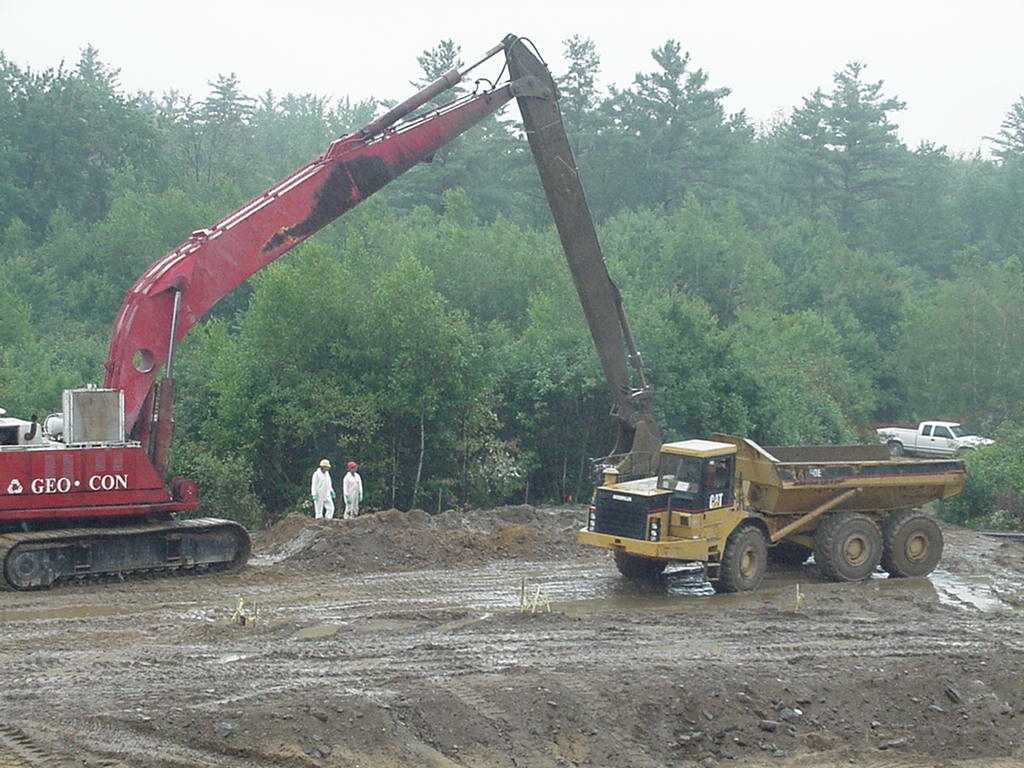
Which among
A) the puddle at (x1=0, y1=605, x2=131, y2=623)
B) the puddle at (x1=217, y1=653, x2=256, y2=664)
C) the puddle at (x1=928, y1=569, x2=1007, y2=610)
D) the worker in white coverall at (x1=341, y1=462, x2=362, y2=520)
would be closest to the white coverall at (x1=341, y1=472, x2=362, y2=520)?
the worker in white coverall at (x1=341, y1=462, x2=362, y2=520)

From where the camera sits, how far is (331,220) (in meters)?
19.5

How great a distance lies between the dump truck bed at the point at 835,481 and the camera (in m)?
18.1

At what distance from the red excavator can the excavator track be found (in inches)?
0.7

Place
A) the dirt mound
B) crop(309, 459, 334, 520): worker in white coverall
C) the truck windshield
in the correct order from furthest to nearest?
crop(309, 459, 334, 520): worker in white coverall → the dirt mound → the truck windshield

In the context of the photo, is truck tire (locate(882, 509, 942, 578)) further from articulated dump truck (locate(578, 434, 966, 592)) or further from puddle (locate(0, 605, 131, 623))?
puddle (locate(0, 605, 131, 623))

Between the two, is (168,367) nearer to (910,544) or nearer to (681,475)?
(681,475)

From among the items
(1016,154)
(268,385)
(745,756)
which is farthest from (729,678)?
(1016,154)

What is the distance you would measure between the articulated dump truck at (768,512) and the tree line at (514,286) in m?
7.85

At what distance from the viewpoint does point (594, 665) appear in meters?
13.6

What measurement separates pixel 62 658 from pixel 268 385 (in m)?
12.4

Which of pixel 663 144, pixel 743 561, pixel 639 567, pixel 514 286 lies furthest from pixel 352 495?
pixel 663 144

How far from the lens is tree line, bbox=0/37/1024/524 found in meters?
25.9

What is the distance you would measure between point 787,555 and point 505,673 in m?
7.97

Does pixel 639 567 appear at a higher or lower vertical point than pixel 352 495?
lower
